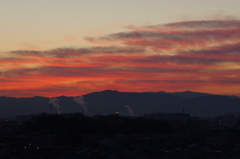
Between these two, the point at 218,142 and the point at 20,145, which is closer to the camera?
the point at 20,145

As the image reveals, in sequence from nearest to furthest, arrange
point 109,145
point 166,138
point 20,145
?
point 20,145, point 109,145, point 166,138

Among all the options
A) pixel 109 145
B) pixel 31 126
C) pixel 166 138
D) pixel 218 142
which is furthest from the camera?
pixel 31 126

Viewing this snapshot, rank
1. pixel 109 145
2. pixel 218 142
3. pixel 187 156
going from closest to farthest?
pixel 187 156 → pixel 109 145 → pixel 218 142

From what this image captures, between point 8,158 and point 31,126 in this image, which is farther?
point 31,126

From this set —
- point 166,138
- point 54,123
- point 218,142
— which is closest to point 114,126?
point 54,123

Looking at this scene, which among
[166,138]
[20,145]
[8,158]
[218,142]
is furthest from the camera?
[166,138]

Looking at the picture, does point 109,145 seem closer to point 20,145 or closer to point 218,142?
point 20,145

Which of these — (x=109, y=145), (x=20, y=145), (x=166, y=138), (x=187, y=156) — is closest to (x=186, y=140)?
(x=166, y=138)

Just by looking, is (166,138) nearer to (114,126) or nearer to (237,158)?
(114,126)
